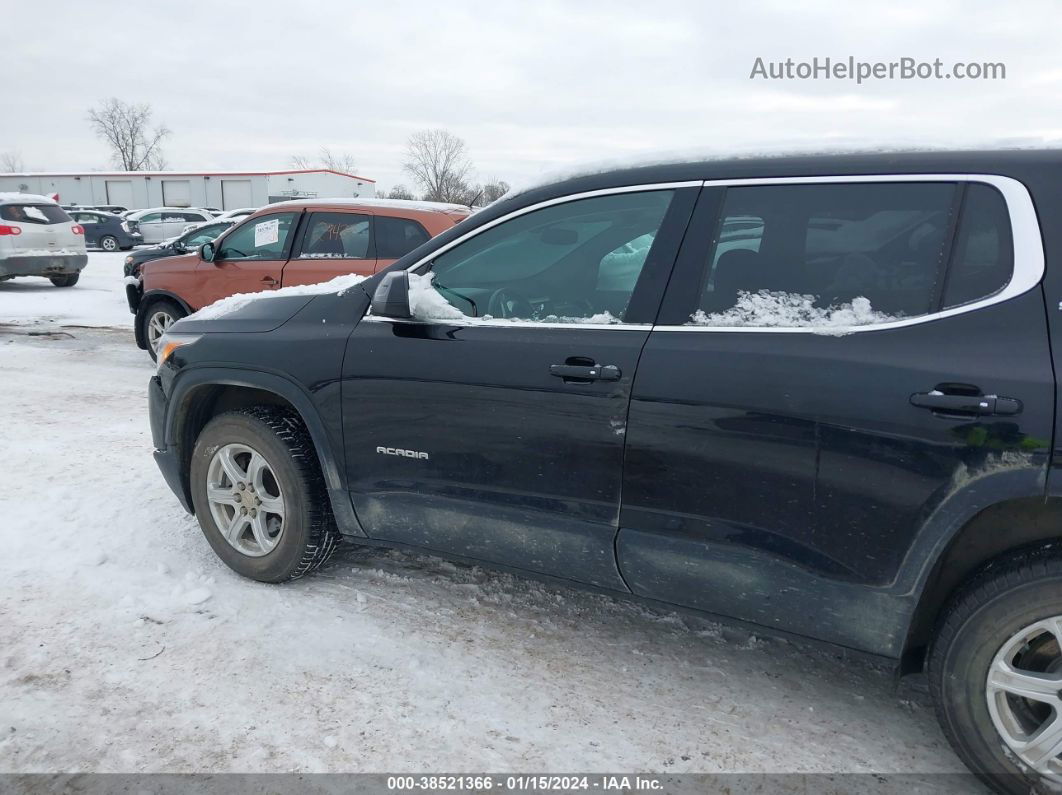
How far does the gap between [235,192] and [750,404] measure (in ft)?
166

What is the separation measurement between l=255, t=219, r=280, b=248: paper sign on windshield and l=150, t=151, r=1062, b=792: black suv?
179 inches

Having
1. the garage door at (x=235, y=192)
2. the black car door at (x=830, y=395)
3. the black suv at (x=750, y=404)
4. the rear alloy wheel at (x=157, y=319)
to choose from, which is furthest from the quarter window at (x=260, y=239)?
the garage door at (x=235, y=192)

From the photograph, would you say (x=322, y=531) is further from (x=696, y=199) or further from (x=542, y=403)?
(x=696, y=199)

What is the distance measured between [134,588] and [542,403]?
6.93 ft

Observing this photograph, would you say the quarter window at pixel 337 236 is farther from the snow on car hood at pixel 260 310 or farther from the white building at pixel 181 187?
the white building at pixel 181 187

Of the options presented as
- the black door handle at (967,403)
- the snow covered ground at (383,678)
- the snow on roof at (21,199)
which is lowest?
the snow covered ground at (383,678)

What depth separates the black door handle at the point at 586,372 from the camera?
8.73ft

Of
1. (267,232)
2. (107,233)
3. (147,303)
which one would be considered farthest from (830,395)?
(107,233)

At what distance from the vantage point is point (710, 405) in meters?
2.52

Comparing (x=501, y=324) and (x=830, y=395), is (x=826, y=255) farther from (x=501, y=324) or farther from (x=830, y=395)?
(x=501, y=324)

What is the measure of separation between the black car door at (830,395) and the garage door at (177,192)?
167 feet

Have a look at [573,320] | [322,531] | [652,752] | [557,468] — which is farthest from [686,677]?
[322,531]

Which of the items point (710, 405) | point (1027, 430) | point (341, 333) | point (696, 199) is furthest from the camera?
point (341, 333)

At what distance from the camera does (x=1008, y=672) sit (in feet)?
7.38
